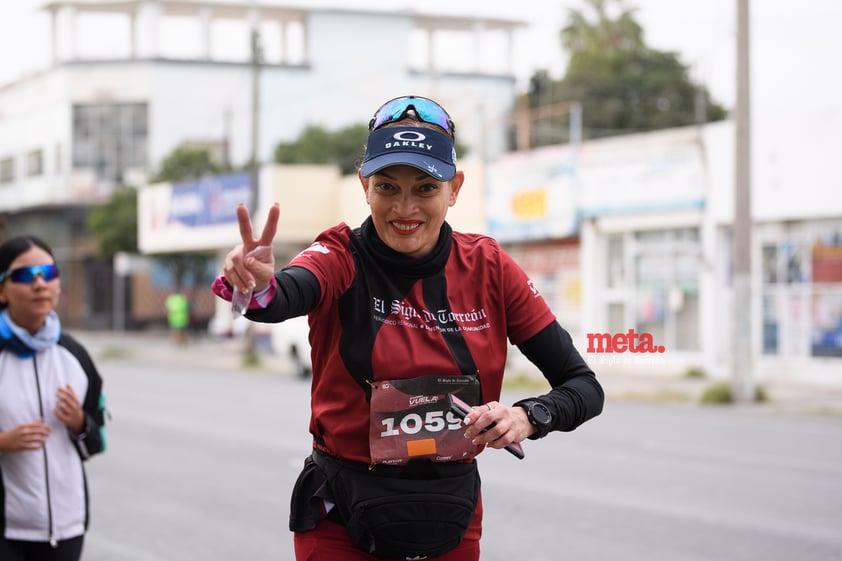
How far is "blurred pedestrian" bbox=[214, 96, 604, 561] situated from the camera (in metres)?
2.84

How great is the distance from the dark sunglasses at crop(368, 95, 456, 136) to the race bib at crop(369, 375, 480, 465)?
0.66m

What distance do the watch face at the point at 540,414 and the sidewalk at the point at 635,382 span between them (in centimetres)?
1176

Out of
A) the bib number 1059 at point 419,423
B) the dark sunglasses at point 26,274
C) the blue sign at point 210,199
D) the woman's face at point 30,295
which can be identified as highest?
the blue sign at point 210,199

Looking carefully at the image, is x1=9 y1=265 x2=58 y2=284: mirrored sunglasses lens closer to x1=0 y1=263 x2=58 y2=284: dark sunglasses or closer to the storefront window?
x1=0 y1=263 x2=58 y2=284: dark sunglasses

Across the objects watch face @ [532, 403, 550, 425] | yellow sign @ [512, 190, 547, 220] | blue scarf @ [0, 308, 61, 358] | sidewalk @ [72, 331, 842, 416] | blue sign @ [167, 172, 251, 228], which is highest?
blue sign @ [167, 172, 251, 228]

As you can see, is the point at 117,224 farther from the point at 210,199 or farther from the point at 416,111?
the point at 416,111

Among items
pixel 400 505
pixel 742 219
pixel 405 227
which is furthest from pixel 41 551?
pixel 742 219

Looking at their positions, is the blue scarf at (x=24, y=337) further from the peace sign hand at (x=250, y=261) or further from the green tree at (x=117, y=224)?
the green tree at (x=117, y=224)

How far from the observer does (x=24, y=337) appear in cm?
439

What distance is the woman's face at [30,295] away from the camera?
4395mm

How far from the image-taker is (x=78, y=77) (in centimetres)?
5888

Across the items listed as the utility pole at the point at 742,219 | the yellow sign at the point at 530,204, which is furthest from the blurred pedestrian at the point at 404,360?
the yellow sign at the point at 530,204

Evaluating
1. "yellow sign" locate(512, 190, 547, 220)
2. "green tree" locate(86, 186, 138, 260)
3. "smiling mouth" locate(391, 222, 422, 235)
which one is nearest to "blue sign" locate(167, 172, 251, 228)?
"green tree" locate(86, 186, 138, 260)

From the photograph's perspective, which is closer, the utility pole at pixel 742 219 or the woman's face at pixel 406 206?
the woman's face at pixel 406 206
